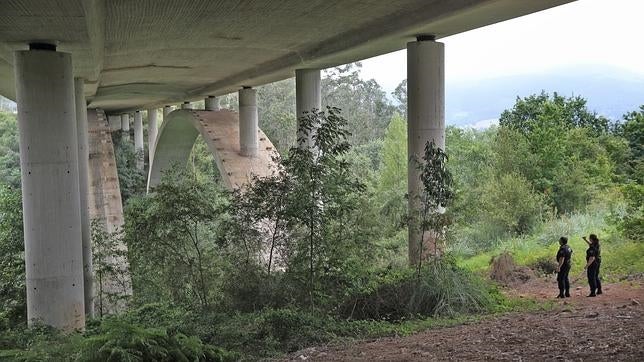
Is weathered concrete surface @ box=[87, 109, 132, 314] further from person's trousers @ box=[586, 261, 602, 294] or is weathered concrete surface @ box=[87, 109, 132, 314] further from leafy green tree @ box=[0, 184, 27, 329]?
person's trousers @ box=[586, 261, 602, 294]

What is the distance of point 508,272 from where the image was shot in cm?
1338

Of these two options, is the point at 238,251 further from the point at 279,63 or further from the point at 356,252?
the point at 279,63

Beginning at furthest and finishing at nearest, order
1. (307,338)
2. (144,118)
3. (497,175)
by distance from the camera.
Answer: (144,118) → (497,175) → (307,338)

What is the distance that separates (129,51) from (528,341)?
37.1 ft

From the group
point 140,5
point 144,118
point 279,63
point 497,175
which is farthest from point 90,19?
point 144,118

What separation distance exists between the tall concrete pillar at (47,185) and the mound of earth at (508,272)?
26.7 feet

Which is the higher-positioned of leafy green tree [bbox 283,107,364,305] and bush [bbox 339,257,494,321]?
leafy green tree [bbox 283,107,364,305]

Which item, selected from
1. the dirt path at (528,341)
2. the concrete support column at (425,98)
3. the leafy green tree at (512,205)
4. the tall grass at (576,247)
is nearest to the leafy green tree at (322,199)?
the dirt path at (528,341)

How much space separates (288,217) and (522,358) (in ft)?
14.3

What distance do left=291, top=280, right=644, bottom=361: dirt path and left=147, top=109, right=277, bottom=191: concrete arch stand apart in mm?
13539

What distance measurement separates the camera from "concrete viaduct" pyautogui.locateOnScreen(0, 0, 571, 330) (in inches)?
398

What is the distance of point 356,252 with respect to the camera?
10.0 m

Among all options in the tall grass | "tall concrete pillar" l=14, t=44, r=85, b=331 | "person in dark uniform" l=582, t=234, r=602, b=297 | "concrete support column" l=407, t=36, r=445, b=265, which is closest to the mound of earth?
the tall grass

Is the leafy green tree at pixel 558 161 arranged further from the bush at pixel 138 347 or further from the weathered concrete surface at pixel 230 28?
the bush at pixel 138 347
